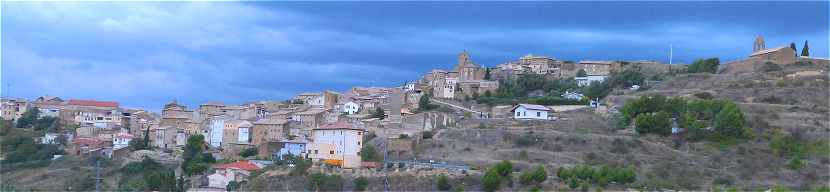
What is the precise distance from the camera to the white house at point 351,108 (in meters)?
57.1

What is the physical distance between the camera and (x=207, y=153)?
5078 centimetres

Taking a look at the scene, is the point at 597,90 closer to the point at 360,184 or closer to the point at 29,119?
the point at 360,184

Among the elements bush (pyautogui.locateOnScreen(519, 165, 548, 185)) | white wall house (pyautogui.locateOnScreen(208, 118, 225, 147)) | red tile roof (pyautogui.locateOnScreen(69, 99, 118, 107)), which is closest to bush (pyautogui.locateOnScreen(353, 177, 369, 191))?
bush (pyautogui.locateOnScreen(519, 165, 548, 185))

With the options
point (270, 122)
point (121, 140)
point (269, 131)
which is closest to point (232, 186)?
point (269, 131)

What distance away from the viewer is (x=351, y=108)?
5734 centimetres

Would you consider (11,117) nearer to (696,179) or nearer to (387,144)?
(387,144)

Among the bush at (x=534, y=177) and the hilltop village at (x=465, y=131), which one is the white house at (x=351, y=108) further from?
the bush at (x=534, y=177)

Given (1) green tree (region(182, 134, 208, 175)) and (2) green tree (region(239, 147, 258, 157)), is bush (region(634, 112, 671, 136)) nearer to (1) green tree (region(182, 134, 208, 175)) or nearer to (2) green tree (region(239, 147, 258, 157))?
(2) green tree (region(239, 147, 258, 157))

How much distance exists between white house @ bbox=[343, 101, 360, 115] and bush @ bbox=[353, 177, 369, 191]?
15.6 meters

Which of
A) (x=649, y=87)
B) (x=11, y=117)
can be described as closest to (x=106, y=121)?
(x=11, y=117)

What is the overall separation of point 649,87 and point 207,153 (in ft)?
66.5

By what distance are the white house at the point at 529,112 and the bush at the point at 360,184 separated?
1211cm

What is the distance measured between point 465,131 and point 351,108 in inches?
435

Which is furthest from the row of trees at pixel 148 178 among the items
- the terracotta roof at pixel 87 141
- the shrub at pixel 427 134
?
the shrub at pixel 427 134
